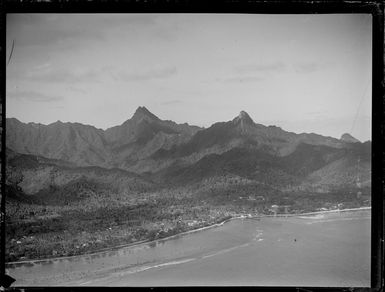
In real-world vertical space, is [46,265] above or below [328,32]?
below

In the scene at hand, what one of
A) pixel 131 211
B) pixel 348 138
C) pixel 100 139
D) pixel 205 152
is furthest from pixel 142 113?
pixel 348 138

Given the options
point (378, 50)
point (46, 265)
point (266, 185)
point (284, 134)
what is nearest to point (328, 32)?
point (378, 50)

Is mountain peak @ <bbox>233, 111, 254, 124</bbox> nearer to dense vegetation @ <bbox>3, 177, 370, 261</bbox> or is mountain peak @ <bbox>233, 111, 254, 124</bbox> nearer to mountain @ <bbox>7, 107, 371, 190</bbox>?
mountain @ <bbox>7, 107, 371, 190</bbox>

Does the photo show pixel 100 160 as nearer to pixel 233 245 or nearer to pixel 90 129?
pixel 90 129

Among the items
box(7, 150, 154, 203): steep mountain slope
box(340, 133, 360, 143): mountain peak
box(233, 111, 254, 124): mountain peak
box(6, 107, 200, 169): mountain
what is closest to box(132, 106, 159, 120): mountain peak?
box(6, 107, 200, 169): mountain

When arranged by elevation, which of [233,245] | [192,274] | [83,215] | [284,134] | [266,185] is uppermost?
[284,134]

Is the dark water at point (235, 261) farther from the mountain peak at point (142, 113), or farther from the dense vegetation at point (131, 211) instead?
the mountain peak at point (142, 113)
